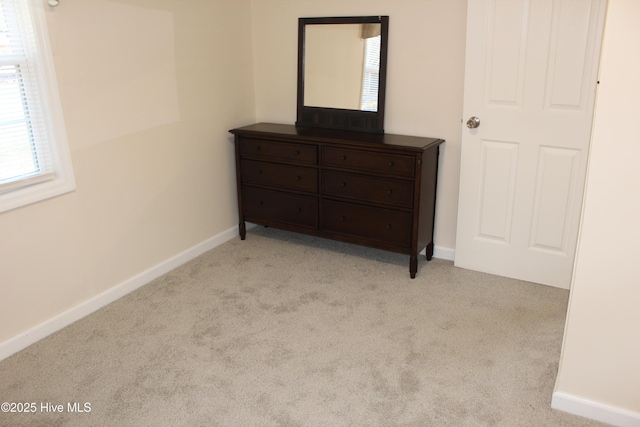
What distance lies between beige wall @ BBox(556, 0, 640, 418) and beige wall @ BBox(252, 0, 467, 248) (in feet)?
4.82

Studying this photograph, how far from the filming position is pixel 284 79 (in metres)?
3.85

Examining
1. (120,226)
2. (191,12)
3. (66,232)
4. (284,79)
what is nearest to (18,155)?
(66,232)

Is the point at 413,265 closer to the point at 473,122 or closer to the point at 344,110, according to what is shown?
the point at 473,122

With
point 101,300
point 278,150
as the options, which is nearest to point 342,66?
point 278,150

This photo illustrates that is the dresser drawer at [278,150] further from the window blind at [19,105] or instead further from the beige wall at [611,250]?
the beige wall at [611,250]

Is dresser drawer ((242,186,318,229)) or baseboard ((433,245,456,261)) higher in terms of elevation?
dresser drawer ((242,186,318,229))

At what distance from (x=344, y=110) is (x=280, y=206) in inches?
30.9

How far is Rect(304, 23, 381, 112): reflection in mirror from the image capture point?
3.46 meters

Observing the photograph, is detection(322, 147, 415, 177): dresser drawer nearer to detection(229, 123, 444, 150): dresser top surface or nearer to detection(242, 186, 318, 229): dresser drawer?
detection(229, 123, 444, 150): dresser top surface

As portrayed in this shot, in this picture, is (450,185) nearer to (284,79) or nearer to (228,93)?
(284,79)

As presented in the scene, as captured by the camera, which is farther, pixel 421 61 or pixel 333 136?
pixel 333 136

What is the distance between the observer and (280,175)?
3.66 metres

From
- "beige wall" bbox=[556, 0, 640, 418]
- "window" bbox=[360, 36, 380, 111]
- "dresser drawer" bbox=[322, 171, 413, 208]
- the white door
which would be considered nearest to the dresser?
"dresser drawer" bbox=[322, 171, 413, 208]

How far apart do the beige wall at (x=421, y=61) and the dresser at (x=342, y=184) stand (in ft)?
0.31
